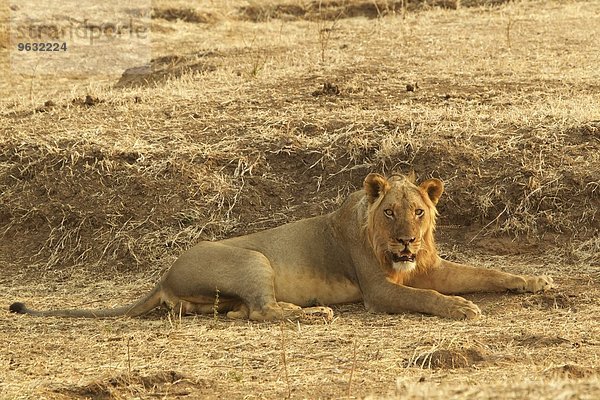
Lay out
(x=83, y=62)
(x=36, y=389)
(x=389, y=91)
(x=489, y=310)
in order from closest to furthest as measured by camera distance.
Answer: (x=36, y=389) → (x=489, y=310) → (x=389, y=91) → (x=83, y=62)

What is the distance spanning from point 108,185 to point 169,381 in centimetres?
420

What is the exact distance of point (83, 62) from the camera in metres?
15.4

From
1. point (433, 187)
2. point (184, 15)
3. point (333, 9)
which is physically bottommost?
point (433, 187)

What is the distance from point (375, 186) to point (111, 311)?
1.88m

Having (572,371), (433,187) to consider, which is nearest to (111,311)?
(433,187)

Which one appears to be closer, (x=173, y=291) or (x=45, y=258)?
(x=173, y=291)

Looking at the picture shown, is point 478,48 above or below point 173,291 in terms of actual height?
above

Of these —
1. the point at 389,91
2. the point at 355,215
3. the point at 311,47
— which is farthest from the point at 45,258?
→ the point at 311,47

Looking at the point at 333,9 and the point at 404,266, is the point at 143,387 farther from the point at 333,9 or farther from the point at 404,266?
the point at 333,9

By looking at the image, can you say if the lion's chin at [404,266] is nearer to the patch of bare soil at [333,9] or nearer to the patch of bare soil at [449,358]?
the patch of bare soil at [449,358]

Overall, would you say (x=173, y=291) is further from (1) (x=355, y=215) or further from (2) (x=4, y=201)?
(2) (x=4, y=201)

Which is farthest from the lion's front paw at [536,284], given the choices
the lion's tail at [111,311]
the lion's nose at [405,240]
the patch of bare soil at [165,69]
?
the patch of bare soil at [165,69]

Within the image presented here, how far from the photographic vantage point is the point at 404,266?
23.2 feet

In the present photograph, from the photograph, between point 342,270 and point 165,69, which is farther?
point 165,69
